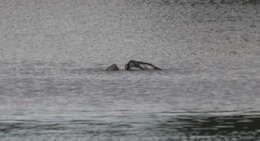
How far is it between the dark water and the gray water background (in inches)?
0.9

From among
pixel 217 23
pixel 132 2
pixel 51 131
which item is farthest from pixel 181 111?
pixel 132 2

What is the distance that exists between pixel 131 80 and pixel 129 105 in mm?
9187

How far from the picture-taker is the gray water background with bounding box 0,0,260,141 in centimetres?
2116

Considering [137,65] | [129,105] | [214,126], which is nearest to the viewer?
[214,126]

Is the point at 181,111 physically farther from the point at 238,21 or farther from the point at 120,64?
the point at 238,21

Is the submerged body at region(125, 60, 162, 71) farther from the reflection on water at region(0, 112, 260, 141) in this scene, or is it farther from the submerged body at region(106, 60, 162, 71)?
the reflection on water at region(0, 112, 260, 141)

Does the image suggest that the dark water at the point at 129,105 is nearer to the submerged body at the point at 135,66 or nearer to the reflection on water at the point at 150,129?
the reflection on water at the point at 150,129

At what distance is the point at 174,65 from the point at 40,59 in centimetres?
860

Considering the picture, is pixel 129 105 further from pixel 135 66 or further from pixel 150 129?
pixel 135 66

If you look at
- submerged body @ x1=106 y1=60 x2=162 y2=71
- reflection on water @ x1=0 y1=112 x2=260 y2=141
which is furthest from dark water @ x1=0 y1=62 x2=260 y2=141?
submerged body @ x1=106 y1=60 x2=162 y2=71

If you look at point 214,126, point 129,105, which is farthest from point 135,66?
point 214,126

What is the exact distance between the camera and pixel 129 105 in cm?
2689

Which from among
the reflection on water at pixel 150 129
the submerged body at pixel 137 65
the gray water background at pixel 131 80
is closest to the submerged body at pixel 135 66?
the submerged body at pixel 137 65

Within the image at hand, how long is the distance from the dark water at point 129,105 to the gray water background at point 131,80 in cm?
2
